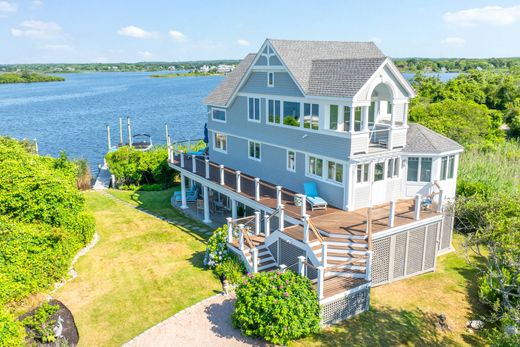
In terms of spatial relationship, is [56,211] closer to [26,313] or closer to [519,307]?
[26,313]

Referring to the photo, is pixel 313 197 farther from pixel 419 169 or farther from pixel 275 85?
pixel 275 85

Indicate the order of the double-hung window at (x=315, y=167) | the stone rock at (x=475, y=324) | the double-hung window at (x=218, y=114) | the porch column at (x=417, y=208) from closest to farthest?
1. the stone rock at (x=475, y=324)
2. the porch column at (x=417, y=208)
3. the double-hung window at (x=315, y=167)
4. the double-hung window at (x=218, y=114)

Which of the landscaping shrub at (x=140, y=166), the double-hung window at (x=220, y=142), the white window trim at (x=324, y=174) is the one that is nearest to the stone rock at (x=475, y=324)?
the white window trim at (x=324, y=174)

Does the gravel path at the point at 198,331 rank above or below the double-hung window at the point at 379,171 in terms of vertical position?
below

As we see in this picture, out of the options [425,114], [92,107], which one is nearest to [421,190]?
Result: [425,114]

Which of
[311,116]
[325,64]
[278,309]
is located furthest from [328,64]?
[278,309]

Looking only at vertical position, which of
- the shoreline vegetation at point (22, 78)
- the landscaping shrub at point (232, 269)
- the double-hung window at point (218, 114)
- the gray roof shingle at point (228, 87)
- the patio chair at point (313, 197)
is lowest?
the landscaping shrub at point (232, 269)

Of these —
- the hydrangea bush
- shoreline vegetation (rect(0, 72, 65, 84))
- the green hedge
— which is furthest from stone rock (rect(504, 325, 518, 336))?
shoreline vegetation (rect(0, 72, 65, 84))

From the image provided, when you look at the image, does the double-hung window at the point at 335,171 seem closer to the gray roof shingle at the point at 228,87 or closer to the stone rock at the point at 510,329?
the stone rock at the point at 510,329
